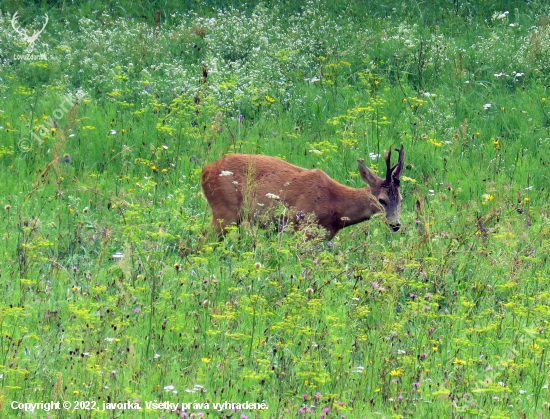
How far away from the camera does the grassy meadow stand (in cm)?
409

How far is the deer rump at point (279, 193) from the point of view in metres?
6.91

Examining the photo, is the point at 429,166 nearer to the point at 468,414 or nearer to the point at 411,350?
the point at 411,350

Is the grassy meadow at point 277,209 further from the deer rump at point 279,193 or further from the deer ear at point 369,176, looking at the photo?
the deer ear at point 369,176

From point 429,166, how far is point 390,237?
1963 mm

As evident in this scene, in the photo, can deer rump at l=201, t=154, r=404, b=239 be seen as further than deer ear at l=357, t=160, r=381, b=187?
No

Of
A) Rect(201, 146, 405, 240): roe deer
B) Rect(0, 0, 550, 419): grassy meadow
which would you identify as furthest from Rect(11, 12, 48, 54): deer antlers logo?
Rect(201, 146, 405, 240): roe deer

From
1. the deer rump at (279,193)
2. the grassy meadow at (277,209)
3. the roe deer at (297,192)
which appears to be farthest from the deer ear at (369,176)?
the grassy meadow at (277,209)

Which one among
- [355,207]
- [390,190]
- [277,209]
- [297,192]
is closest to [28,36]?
[297,192]

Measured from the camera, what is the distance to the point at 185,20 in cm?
1353

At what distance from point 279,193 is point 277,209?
39.1 inches

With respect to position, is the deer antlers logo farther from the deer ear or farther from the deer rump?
the deer ear

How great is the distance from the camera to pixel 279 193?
22.8 ft

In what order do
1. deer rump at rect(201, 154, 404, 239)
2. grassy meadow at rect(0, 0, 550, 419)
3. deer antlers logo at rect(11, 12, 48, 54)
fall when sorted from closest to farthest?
grassy meadow at rect(0, 0, 550, 419) → deer rump at rect(201, 154, 404, 239) → deer antlers logo at rect(11, 12, 48, 54)

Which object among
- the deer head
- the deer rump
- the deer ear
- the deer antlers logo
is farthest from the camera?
the deer antlers logo
